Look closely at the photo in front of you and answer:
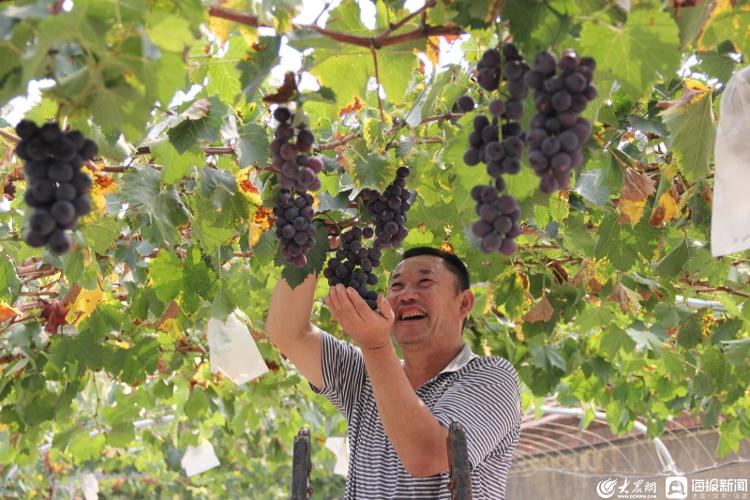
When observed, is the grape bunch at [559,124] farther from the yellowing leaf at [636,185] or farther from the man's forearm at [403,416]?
the yellowing leaf at [636,185]

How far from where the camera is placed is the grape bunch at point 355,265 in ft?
8.64

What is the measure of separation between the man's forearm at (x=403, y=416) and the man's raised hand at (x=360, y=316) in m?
0.05

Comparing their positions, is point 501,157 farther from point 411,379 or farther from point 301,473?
point 411,379

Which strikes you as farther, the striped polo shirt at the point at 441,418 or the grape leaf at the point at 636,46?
the striped polo shirt at the point at 441,418

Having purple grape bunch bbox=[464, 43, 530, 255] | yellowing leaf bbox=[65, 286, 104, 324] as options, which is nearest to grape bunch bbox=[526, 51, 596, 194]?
purple grape bunch bbox=[464, 43, 530, 255]

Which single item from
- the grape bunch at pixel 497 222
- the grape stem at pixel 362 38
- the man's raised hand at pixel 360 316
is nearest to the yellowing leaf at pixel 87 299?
the man's raised hand at pixel 360 316

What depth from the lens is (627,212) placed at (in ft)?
10.3

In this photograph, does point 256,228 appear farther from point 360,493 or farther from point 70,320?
point 70,320

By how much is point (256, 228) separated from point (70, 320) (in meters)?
1.54

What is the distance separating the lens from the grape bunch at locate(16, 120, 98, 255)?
53.1 inches

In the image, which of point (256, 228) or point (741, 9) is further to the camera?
point (256, 228)

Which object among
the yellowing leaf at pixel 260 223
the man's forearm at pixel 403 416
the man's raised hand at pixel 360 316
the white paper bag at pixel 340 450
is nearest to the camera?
the man's raised hand at pixel 360 316

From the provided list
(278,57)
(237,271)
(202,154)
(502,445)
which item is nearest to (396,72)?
(278,57)

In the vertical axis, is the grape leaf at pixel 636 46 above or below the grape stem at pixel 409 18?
below
